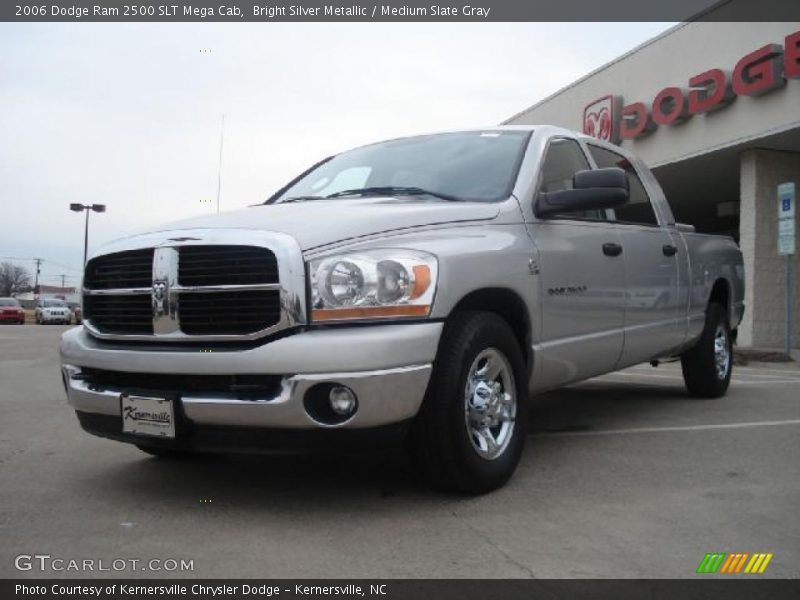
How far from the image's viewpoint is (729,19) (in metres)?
12.8

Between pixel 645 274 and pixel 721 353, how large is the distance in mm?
1955

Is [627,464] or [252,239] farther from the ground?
[252,239]

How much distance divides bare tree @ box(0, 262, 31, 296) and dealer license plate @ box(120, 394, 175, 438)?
346ft

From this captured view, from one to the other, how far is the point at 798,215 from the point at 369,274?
13.4 meters

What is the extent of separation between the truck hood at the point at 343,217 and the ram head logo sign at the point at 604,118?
1266cm

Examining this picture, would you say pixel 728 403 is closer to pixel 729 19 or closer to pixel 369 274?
pixel 369 274

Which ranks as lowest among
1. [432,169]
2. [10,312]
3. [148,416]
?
[10,312]

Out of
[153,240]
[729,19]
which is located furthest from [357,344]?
[729,19]

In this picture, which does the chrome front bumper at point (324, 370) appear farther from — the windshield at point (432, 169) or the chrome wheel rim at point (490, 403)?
the windshield at point (432, 169)

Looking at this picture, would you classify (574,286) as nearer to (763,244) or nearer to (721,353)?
(721,353)

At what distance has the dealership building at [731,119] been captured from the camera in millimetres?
11914

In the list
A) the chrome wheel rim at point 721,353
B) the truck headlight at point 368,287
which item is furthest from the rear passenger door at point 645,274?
the truck headlight at point 368,287

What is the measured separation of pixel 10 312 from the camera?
3662cm

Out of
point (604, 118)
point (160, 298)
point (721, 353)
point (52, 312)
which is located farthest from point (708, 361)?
point (52, 312)
